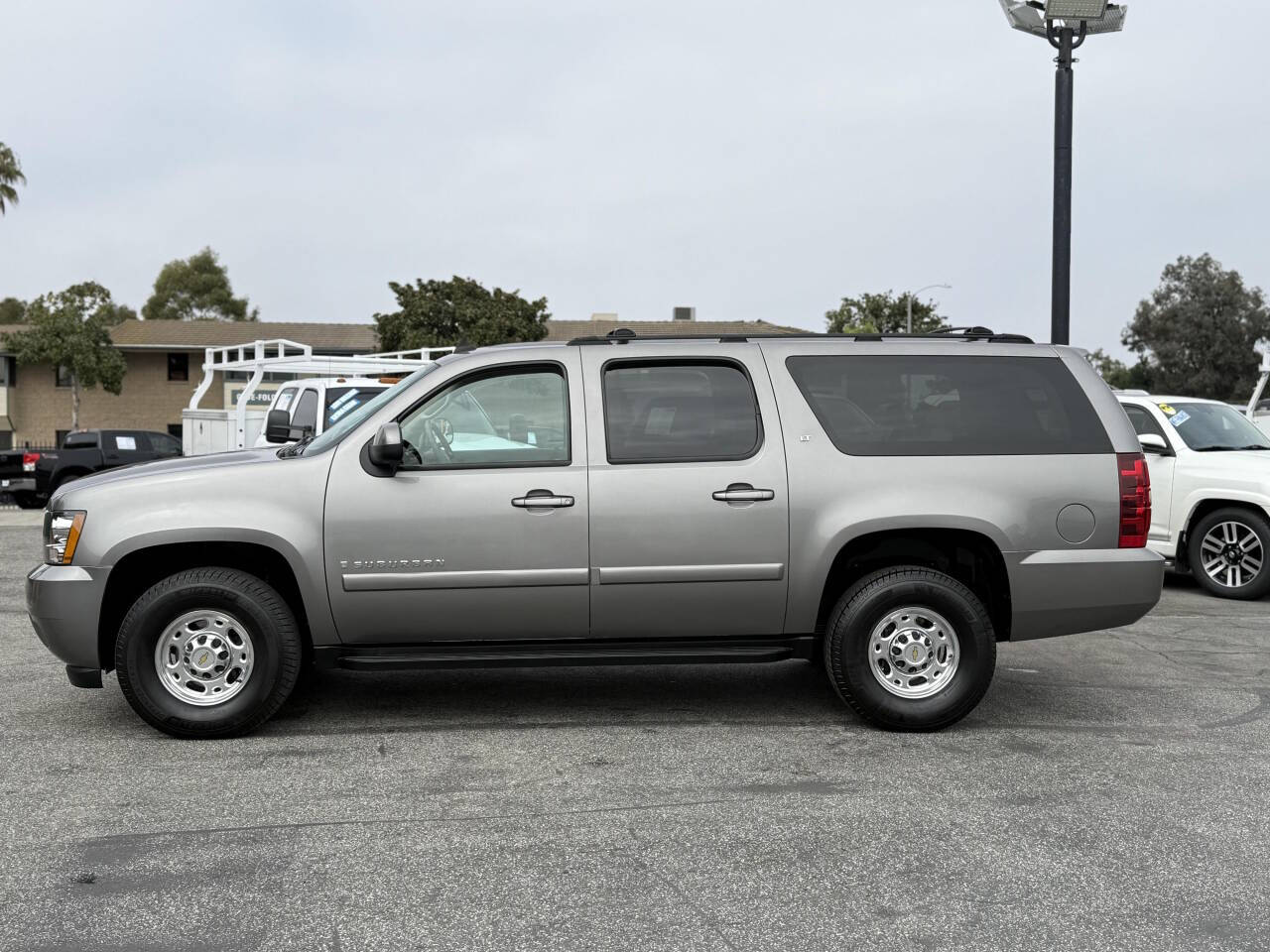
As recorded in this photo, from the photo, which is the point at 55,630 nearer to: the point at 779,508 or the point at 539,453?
the point at 539,453

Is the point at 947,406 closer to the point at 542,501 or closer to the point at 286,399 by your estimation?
the point at 542,501

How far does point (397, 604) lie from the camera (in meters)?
5.90

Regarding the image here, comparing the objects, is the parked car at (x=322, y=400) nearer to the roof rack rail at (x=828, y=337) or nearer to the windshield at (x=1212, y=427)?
the windshield at (x=1212, y=427)

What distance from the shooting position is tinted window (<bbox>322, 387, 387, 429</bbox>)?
14302 mm

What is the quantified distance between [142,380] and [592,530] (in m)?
48.6

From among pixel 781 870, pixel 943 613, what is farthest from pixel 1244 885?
pixel 943 613

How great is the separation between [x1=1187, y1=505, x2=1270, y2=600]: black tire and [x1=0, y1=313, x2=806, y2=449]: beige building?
37.8 metres

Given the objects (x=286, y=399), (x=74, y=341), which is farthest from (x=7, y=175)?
(x=286, y=399)

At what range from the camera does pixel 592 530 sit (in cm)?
593

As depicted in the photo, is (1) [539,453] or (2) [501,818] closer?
(2) [501,818]

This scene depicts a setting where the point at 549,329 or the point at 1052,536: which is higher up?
the point at 549,329

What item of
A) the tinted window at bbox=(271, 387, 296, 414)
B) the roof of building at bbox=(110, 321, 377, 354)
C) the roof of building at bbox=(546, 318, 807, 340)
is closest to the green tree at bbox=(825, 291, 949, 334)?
the roof of building at bbox=(546, 318, 807, 340)

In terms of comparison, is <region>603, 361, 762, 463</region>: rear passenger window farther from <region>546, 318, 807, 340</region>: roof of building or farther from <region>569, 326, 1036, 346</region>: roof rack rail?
<region>546, 318, 807, 340</region>: roof of building

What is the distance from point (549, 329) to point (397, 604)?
46.3 meters
